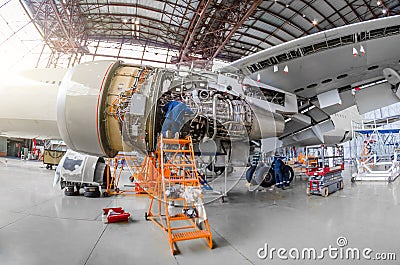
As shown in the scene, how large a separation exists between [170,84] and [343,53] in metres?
3.86

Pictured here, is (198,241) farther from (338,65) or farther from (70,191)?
(70,191)

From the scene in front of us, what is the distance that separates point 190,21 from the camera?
19.9 m

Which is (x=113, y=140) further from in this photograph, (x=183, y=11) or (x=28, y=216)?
(x=183, y=11)

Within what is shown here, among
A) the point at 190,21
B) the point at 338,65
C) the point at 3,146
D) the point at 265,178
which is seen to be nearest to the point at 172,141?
the point at 338,65

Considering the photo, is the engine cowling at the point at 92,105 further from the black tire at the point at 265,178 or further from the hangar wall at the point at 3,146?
the hangar wall at the point at 3,146

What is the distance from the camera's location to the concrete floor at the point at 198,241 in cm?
317

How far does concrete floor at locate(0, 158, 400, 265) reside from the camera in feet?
10.4

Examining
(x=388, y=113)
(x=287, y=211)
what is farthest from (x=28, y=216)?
(x=388, y=113)

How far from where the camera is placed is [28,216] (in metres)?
4.99

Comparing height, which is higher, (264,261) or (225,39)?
(225,39)

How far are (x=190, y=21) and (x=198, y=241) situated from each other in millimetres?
19420

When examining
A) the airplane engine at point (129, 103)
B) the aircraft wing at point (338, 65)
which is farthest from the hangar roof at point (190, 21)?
the airplane engine at point (129, 103)

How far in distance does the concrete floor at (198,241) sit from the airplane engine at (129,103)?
145cm

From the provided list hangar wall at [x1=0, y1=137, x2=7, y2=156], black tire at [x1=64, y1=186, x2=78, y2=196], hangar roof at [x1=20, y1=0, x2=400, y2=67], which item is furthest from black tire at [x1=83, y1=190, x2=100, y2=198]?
hangar wall at [x1=0, y1=137, x2=7, y2=156]
